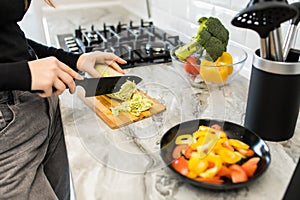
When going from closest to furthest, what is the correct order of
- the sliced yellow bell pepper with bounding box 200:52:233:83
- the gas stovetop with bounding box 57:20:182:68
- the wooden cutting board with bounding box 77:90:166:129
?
the wooden cutting board with bounding box 77:90:166:129, the sliced yellow bell pepper with bounding box 200:52:233:83, the gas stovetop with bounding box 57:20:182:68

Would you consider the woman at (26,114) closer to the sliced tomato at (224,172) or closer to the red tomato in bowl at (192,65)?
the red tomato in bowl at (192,65)

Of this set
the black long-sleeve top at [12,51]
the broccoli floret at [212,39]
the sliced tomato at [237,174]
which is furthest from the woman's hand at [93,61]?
the sliced tomato at [237,174]

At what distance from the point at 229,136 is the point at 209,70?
261 mm

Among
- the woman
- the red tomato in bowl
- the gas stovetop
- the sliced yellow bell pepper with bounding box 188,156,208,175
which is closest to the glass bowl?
the red tomato in bowl

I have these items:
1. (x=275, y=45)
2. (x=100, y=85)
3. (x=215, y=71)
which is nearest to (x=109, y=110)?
(x=100, y=85)

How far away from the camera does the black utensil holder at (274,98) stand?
0.63 m

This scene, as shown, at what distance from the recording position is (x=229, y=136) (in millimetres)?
664

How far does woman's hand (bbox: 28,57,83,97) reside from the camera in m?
0.70

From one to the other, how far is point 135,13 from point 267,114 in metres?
1.32

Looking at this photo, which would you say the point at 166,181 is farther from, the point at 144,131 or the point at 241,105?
the point at 241,105

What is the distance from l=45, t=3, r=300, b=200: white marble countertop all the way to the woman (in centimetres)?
7

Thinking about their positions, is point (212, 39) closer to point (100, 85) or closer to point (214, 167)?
point (100, 85)

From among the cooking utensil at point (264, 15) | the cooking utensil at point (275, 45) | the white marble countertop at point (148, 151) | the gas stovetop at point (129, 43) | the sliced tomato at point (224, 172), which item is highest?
the cooking utensil at point (264, 15)

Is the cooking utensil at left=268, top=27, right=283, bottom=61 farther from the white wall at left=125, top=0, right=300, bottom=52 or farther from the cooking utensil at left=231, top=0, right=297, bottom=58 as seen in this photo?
the white wall at left=125, top=0, right=300, bottom=52
